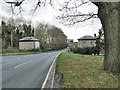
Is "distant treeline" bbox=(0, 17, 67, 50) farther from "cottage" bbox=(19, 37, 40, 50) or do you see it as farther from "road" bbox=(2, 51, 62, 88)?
"road" bbox=(2, 51, 62, 88)

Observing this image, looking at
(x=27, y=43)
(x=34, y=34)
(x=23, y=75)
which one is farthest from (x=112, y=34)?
(x=34, y=34)

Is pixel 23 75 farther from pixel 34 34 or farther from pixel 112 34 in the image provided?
pixel 34 34

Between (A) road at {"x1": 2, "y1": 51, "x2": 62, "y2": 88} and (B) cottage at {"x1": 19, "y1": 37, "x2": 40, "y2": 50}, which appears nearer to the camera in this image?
(A) road at {"x1": 2, "y1": 51, "x2": 62, "y2": 88}

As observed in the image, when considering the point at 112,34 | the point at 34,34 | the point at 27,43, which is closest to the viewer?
the point at 112,34

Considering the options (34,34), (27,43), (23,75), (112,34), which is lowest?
(23,75)

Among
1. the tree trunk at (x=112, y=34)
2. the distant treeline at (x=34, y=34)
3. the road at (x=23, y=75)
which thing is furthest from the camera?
the distant treeline at (x=34, y=34)

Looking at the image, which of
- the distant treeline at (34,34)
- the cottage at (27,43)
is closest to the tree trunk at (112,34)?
the cottage at (27,43)

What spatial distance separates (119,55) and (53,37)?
44.7 metres

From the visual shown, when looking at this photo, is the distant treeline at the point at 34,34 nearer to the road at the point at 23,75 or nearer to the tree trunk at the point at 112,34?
the road at the point at 23,75

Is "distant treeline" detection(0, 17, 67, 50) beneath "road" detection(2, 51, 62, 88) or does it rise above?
above

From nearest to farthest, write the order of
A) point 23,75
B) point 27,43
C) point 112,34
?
point 112,34 < point 23,75 < point 27,43

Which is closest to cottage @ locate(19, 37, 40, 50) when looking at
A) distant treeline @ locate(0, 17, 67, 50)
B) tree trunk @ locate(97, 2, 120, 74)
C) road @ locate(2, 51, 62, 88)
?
distant treeline @ locate(0, 17, 67, 50)

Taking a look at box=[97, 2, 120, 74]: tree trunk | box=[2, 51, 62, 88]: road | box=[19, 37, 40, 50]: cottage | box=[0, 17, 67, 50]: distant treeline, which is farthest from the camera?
box=[0, 17, 67, 50]: distant treeline

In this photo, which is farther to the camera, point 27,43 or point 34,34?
point 34,34
